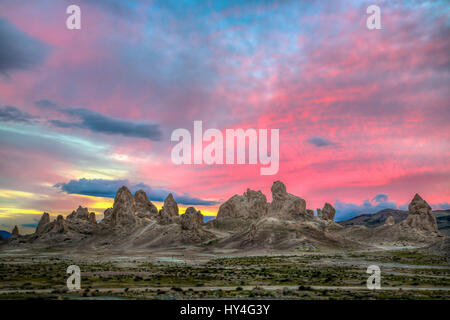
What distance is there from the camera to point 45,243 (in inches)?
6796

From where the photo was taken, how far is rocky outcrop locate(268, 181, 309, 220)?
600ft

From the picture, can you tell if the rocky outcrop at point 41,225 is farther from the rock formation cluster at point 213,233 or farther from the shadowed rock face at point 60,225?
the shadowed rock face at point 60,225

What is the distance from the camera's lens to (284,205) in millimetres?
188000

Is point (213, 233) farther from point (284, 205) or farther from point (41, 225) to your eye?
point (41, 225)

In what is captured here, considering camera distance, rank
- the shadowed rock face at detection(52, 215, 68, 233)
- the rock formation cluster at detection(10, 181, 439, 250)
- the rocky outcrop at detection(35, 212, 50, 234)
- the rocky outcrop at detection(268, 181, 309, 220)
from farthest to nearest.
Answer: the rocky outcrop at detection(35, 212, 50, 234) → the shadowed rock face at detection(52, 215, 68, 233) → the rocky outcrop at detection(268, 181, 309, 220) → the rock formation cluster at detection(10, 181, 439, 250)

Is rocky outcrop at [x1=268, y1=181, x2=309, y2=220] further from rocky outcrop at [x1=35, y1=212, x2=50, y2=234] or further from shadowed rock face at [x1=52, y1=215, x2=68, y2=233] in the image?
rocky outcrop at [x1=35, y1=212, x2=50, y2=234]

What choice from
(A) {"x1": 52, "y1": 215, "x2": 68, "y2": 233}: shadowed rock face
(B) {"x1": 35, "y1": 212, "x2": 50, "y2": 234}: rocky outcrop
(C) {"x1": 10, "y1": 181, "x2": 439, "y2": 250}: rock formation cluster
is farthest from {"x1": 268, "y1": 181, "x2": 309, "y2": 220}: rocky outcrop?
(B) {"x1": 35, "y1": 212, "x2": 50, "y2": 234}: rocky outcrop

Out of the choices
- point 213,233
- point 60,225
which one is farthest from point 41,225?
point 213,233
